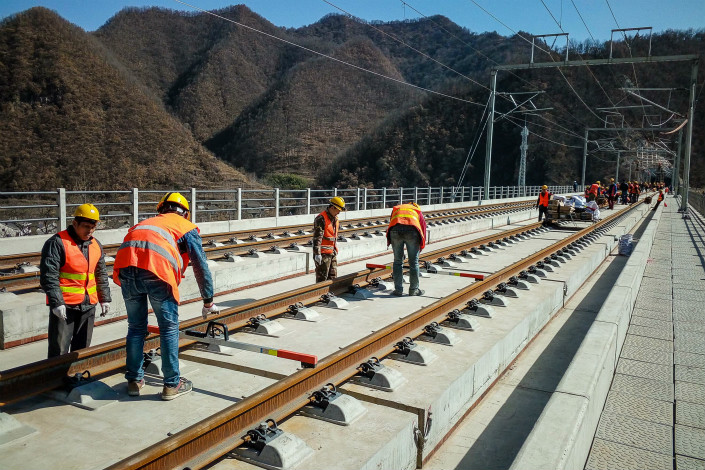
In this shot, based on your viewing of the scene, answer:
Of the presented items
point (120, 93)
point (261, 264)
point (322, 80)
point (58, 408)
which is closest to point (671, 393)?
point (58, 408)

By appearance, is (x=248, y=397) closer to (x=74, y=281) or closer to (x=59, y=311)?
(x=59, y=311)

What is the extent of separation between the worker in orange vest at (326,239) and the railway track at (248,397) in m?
0.79

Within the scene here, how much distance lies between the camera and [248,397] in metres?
4.47

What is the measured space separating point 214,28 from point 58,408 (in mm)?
157484

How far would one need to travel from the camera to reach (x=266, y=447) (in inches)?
150

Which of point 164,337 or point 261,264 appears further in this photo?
point 261,264

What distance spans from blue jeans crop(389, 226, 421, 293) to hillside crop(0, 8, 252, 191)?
44.1m

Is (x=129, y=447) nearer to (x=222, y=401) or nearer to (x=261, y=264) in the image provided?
(x=222, y=401)

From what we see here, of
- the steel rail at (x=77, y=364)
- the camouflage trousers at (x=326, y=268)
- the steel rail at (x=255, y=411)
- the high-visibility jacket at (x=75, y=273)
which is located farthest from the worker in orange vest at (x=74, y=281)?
the camouflage trousers at (x=326, y=268)

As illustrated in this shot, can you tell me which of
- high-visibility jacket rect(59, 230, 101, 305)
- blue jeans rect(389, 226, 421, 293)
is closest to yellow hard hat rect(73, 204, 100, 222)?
high-visibility jacket rect(59, 230, 101, 305)

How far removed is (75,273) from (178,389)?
1490 millimetres

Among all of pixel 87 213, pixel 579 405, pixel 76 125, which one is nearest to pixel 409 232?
pixel 579 405

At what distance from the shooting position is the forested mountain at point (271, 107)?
52906 millimetres

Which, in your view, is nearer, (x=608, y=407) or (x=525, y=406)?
(x=608, y=407)
